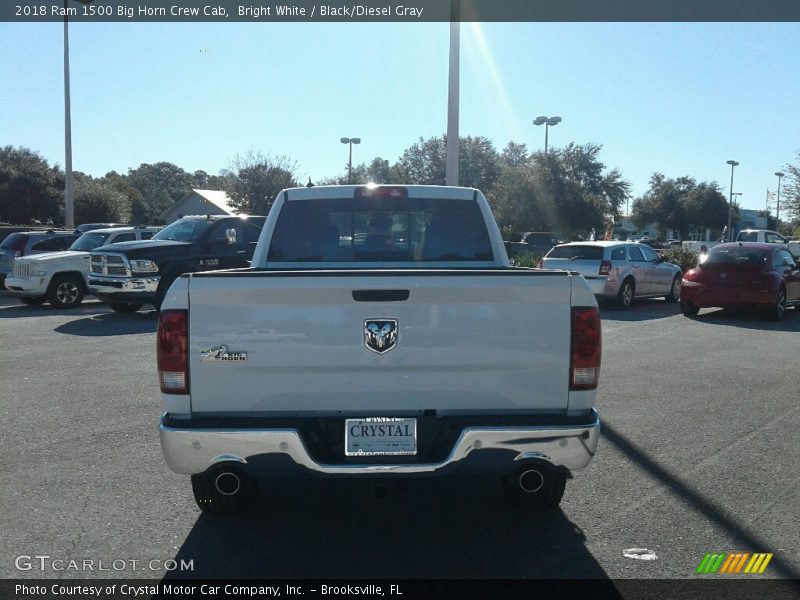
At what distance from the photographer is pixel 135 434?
6863mm

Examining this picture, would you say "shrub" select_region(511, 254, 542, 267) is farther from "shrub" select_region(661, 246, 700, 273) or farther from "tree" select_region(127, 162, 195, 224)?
"tree" select_region(127, 162, 195, 224)

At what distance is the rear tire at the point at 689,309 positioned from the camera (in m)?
16.7

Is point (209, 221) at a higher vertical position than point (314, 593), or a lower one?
higher

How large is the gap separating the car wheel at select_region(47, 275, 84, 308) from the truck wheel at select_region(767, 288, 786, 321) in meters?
14.5

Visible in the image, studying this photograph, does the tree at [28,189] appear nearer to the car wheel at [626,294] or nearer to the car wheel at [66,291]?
the car wheel at [66,291]

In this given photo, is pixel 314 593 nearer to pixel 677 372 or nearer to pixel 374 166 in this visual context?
pixel 677 372

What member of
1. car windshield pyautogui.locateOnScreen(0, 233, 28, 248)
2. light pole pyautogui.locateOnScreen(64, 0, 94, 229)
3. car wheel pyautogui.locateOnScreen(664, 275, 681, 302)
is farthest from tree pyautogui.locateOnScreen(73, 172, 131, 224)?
car wheel pyautogui.locateOnScreen(664, 275, 681, 302)

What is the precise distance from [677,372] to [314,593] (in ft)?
24.5

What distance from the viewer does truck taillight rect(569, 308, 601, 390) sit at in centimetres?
412

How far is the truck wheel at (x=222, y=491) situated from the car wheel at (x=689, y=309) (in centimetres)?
1363

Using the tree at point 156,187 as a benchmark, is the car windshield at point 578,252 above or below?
below

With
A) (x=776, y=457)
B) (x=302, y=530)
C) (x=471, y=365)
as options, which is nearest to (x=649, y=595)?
(x=471, y=365)

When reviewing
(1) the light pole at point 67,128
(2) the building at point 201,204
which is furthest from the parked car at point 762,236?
(2) the building at point 201,204

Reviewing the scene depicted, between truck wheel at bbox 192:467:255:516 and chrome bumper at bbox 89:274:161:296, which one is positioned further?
Answer: chrome bumper at bbox 89:274:161:296
